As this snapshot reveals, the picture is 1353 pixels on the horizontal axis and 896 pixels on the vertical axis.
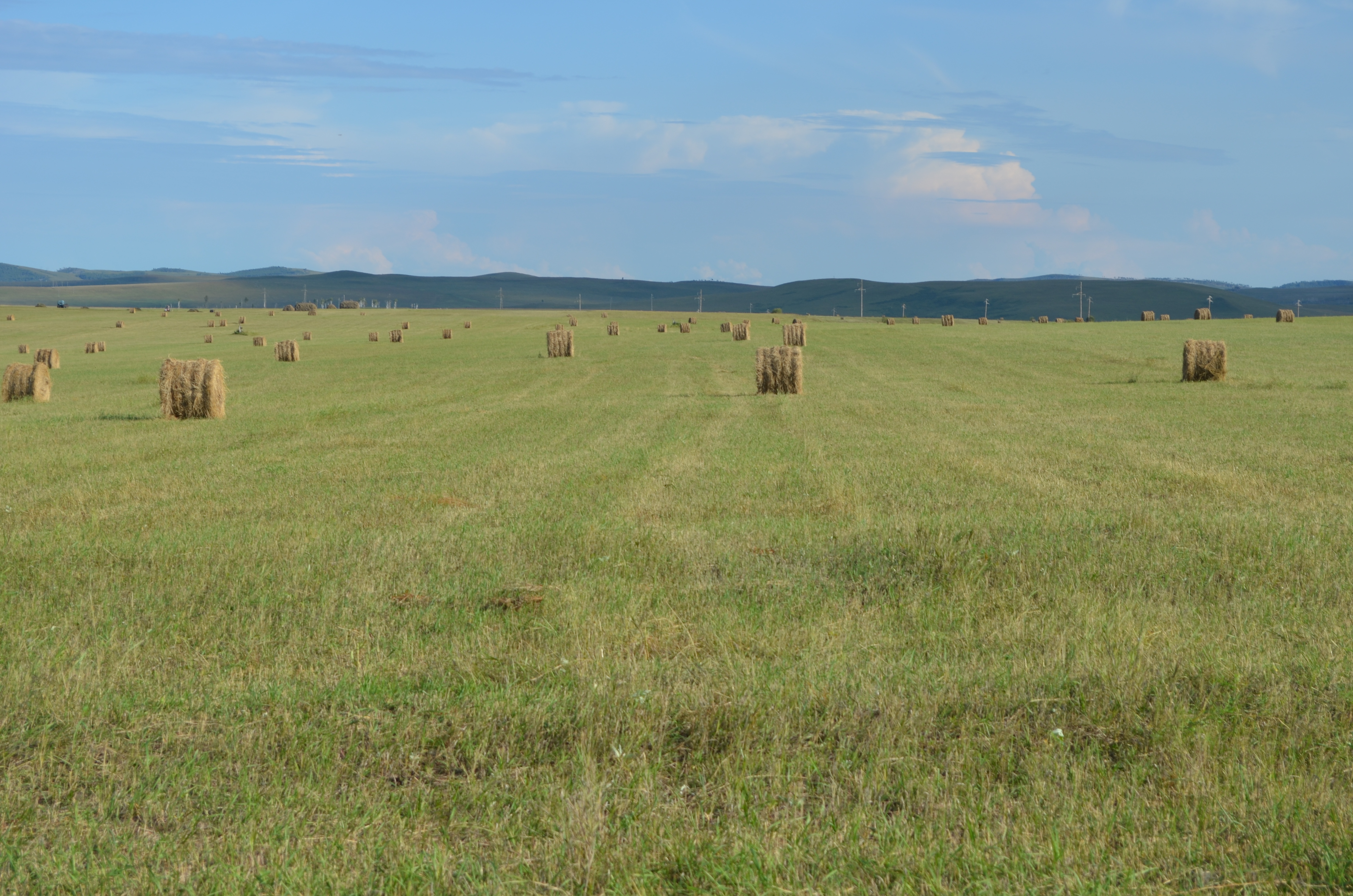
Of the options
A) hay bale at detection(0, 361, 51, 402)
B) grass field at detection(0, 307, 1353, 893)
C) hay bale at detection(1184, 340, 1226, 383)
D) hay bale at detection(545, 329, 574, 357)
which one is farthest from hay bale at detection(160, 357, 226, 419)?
hay bale at detection(545, 329, 574, 357)

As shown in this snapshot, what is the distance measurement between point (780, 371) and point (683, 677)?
25.4m

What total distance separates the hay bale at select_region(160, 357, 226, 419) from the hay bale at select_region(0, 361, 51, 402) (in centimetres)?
934

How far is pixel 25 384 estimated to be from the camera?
32875mm

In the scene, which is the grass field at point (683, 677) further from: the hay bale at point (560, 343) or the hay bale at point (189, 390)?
the hay bale at point (560, 343)

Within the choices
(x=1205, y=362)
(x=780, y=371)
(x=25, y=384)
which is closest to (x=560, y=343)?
(x=780, y=371)

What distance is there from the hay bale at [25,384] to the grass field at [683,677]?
18132 mm

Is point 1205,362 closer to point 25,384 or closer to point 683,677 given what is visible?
point 683,677

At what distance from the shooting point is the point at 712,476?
15398mm

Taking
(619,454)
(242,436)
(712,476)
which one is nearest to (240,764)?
(712,476)

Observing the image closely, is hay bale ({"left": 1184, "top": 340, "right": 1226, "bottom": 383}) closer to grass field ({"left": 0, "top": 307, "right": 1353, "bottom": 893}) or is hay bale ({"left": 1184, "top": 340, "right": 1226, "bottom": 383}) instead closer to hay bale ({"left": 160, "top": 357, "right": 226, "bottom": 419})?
grass field ({"left": 0, "top": 307, "right": 1353, "bottom": 893})

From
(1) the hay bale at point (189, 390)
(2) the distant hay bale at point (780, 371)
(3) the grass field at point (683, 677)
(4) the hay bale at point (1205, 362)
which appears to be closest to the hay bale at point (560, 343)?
(2) the distant hay bale at point (780, 371)

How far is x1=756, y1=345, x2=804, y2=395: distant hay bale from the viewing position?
104 feet

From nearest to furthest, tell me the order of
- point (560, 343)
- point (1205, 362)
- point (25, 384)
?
point (25, 384)
point (1205, 362)
point (560, 343)

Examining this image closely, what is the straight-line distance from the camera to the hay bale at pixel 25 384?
108 ft
